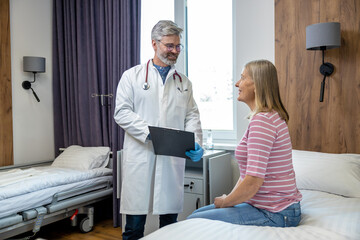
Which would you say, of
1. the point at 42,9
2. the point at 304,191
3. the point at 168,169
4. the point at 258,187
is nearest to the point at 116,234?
the point at 168,169

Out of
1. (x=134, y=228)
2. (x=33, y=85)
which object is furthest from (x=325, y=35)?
(x=33, y=85)

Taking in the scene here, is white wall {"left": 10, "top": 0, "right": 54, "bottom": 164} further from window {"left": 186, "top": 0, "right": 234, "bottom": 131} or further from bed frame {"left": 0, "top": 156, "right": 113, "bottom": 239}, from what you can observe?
window {"left": 186, "top": 0, "right": 234, "bottom": 131}

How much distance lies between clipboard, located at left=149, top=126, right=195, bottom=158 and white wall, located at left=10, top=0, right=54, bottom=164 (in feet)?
7.36

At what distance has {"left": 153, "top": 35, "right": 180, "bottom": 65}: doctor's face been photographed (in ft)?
6.69

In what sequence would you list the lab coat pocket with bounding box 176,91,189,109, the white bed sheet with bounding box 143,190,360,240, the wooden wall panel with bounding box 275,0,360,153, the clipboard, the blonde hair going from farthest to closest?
the wooden wall panel with bounding box 275,0,360,153 → the lab coat pocket with bounding box 176,91,189,109 → the clipboard → the blonde hair → the white bed sheet with bounding box 143,190,360,240

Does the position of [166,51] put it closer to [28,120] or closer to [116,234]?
[116,234]

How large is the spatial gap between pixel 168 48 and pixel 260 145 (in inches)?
39.6

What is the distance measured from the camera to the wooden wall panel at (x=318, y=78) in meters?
2.27

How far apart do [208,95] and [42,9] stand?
2211 mm

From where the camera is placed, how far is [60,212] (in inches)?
105

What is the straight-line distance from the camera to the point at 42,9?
3748mm

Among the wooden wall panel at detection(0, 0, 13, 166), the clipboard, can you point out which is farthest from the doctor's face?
the wooden wall panel at detection(0, 0, 13, 166)

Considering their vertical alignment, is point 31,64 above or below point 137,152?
above

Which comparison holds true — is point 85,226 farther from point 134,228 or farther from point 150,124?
point 150,124
